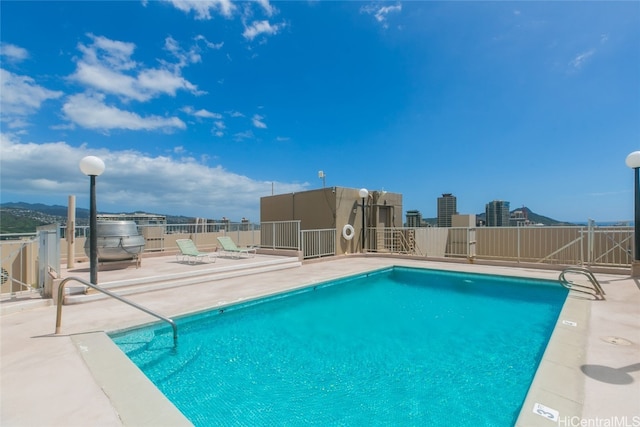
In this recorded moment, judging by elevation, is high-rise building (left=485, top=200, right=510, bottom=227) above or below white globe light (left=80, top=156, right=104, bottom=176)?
below

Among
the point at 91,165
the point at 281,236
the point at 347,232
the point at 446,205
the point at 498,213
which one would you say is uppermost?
the point at 91,165

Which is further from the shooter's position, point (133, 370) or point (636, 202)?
point (636, 202)

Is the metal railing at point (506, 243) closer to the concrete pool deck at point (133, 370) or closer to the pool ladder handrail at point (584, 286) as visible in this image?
the pool ladder handrail at point (584, 286)

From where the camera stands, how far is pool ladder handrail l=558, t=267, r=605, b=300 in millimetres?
5184

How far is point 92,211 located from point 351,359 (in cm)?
527

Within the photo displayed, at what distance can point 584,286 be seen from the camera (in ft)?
19.7

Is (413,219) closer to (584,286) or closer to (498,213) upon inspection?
(498,213)

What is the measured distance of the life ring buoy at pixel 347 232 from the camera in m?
11.6

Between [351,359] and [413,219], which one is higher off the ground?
[413,219]

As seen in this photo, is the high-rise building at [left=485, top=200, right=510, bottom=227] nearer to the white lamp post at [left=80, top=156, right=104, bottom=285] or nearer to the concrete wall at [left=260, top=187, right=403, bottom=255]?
the concrete wall at [left=260, top=187, right=403, bottom=255]

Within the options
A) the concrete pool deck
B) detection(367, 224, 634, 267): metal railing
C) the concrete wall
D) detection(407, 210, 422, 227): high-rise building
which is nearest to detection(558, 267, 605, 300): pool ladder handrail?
the concrete pool deck

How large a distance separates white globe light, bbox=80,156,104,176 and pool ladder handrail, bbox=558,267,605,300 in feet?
29.4

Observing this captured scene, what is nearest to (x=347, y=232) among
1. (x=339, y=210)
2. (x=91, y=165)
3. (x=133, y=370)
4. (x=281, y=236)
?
(x=339, y=210)

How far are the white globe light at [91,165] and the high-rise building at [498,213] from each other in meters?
19.0
